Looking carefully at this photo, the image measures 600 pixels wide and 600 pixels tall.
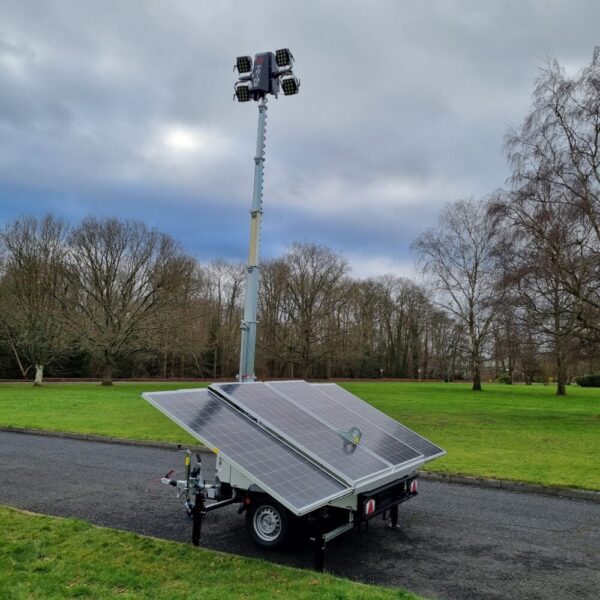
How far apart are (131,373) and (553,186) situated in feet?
148

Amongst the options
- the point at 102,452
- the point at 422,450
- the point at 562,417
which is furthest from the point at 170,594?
the point at 562,417

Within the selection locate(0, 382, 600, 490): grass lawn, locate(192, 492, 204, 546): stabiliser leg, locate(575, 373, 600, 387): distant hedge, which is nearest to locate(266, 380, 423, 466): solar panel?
locate(192, 492, 204, 546): stabiliser leg

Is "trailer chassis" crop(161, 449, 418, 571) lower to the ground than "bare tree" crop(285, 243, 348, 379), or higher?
lower

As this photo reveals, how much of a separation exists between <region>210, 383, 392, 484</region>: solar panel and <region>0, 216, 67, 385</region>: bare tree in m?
36.1

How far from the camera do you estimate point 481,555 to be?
20.3 ft

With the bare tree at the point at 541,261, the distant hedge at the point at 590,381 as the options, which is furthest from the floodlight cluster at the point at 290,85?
the distant hedge at the point at 590,381

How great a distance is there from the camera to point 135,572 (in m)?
5.12

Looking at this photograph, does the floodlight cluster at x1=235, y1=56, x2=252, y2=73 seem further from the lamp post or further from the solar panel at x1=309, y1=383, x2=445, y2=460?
the solar panel at x1=309, y1=383, x2=445, y2=460

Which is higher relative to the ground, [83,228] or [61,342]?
[83,228]

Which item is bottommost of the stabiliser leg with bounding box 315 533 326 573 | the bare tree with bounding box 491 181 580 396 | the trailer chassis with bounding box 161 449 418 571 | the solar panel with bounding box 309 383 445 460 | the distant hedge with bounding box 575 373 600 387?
the distant hedge with bounding box 575 373 600 387

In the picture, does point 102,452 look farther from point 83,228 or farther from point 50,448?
point 83,228

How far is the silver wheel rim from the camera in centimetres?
586

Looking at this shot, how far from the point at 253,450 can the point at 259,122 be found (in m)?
6.30

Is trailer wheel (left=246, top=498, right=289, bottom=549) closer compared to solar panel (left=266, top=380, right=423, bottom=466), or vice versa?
trailer wheel (left=246, top=498, right=289, bottom=549)
